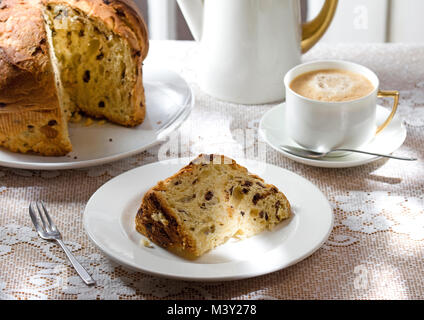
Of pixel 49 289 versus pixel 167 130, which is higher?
pixel 167 130

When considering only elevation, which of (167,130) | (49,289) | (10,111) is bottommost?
(49,289)

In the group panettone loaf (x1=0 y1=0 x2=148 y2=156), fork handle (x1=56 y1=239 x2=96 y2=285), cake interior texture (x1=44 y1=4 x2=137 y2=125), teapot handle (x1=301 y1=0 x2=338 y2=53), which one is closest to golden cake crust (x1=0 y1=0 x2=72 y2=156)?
panettone loaf (x1=0 y1=0 x2=148 y2=156)

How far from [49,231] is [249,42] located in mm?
869

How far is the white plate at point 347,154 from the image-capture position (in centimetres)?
154

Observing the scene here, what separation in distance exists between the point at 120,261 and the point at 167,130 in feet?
2.16

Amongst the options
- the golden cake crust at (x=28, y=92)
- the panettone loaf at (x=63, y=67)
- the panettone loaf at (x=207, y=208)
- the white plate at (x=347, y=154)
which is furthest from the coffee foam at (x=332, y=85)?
the golden cake crust at (x=28, y=92)

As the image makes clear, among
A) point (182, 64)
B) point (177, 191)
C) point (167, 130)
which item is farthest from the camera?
point (182, 64)

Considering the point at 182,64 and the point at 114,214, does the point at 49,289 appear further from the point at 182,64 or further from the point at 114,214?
the point at 182,64

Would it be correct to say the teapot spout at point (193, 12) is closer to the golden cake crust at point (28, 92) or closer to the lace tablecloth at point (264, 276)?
the lace tablecloth at point (264, 276)

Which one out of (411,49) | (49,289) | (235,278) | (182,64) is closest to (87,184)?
(49,289)

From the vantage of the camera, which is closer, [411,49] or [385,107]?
[385,107]

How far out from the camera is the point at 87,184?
1.54m

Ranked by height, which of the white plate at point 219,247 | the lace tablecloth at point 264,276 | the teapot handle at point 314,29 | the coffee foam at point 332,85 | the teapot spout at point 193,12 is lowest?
the lace tablecloth at point 264,276

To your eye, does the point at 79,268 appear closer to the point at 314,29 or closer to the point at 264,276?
the point at 264,276
